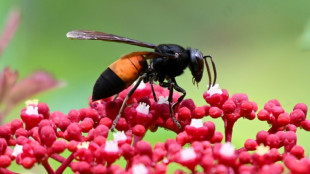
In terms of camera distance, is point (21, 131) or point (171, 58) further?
point (171, 58)

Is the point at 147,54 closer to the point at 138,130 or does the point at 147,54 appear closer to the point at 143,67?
the point at 143,67

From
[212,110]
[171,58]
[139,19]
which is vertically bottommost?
[212,110]

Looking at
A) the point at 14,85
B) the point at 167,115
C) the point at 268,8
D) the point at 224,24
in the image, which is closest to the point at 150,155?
the point at 167,115

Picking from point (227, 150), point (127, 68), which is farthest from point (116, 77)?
point (227, 150)

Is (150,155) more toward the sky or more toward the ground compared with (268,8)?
more toward the ground

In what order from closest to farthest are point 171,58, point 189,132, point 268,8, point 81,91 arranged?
point 189,132, point 171,58, point 81,91, point 268,8

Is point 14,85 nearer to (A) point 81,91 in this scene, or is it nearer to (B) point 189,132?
(A) point 81,91

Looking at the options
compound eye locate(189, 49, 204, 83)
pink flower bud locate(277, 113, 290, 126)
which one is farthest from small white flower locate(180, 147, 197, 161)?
compound eye locate(189, 49, 204, 83)
